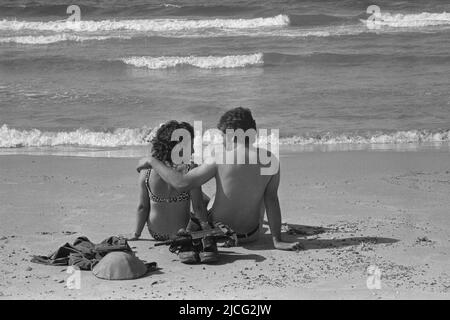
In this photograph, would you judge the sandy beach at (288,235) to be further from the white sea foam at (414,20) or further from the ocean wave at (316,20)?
the ocean wave at (316,20)

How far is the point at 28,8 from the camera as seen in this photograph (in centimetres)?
3288

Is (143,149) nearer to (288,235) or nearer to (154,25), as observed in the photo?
(288,235)

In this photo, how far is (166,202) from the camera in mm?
6699

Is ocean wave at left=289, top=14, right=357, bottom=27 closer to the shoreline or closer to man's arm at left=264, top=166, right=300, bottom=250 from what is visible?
the shoreline

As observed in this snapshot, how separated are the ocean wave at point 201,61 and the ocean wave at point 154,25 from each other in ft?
22.2

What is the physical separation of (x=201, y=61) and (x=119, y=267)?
14.6m

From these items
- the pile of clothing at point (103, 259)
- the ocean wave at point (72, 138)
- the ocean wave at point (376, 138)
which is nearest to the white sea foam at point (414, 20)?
the ocean wave at point (376, 138)

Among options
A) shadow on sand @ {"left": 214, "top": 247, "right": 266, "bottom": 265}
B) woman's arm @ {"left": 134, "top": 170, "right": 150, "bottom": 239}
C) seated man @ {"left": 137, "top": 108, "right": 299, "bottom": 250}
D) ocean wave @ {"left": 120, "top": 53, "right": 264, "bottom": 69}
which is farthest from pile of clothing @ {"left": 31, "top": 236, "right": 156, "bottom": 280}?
ocean wave @ {"left": 120, "top": 53, "right": 264, "bottom": 69}

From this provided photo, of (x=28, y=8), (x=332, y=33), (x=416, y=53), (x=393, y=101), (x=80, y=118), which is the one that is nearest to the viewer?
(x=80, y=118)

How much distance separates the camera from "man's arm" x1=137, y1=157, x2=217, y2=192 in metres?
6.32
